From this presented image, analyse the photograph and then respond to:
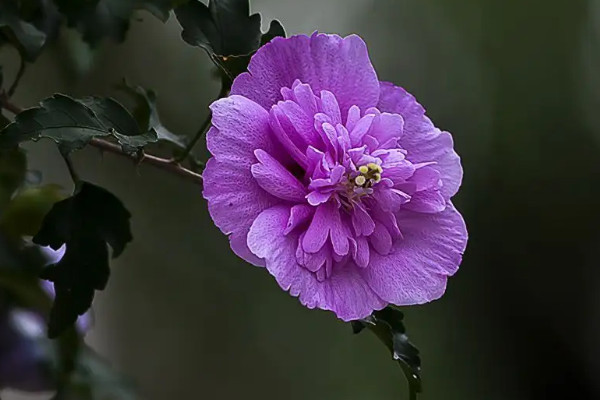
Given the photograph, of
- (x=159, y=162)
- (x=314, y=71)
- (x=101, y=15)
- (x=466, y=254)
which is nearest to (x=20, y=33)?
(x=101, y=15)

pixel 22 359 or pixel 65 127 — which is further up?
pixel 65 127

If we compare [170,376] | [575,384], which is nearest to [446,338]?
[575,384]

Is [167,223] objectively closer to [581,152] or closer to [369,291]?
[581,152]

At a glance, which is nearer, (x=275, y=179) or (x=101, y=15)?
(x=275, y=179)

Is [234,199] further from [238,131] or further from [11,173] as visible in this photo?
[11,173]

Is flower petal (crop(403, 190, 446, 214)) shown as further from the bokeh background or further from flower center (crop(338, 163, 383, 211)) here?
the bokeh background

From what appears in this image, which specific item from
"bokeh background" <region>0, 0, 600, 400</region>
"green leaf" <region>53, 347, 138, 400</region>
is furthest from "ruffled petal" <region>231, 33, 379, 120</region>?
"bokeh background" <region>0, 0, 600, 400</region>
